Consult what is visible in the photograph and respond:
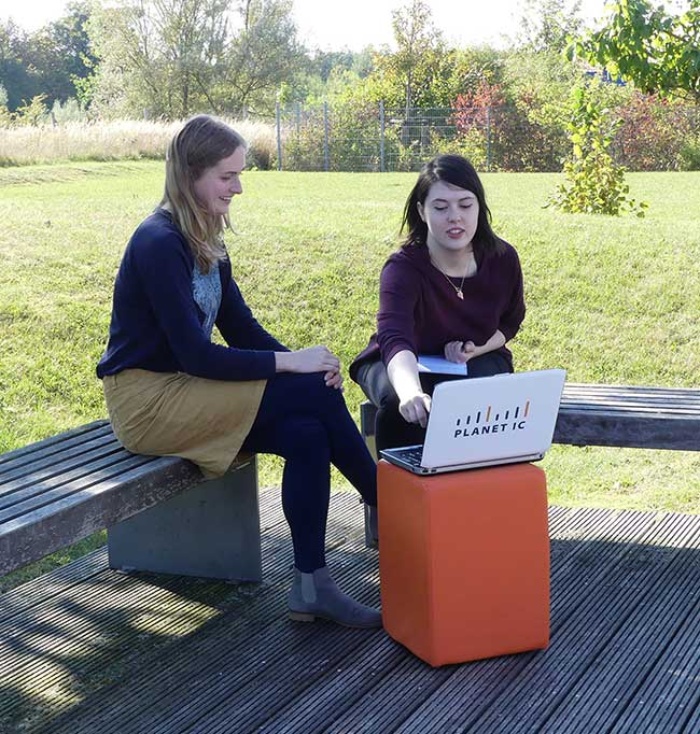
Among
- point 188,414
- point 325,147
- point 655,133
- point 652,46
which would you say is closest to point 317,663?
point 188,414

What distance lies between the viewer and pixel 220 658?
9.93 feet

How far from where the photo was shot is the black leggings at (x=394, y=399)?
11.6 ft

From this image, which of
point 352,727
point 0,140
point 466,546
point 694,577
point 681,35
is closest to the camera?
point 352,727

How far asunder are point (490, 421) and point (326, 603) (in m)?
0.77

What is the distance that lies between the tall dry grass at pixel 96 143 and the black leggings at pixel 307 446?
1355 cm

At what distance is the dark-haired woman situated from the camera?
343 centimetres

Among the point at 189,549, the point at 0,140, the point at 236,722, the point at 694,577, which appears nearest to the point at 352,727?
the point at 236,722

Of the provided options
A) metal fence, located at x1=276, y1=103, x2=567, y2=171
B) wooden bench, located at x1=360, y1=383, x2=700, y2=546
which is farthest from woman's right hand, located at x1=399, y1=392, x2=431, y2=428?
metal fence, located at x1=276, y1=103, x2=567, y2=171

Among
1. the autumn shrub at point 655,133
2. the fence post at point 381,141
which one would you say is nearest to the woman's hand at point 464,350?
the fence post at point 381,141

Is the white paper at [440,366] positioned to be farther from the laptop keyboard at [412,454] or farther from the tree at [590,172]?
the tree at [590,172]

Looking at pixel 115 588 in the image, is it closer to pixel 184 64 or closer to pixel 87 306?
pixel 87 306

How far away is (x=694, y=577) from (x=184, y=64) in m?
33.6

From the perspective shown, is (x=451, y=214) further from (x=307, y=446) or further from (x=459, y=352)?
(x=307, y=446)

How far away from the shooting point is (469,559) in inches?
113
